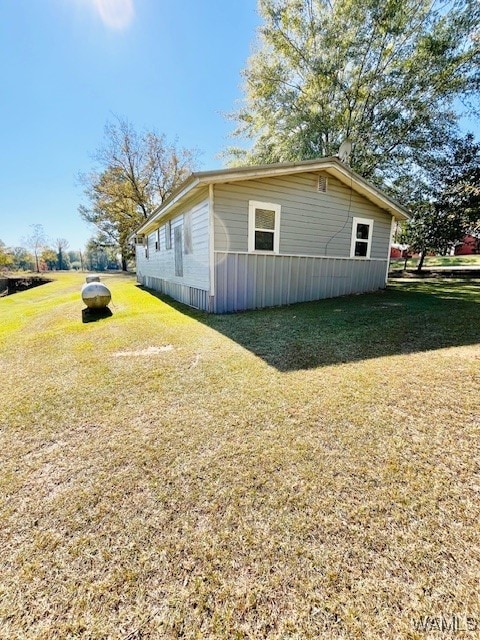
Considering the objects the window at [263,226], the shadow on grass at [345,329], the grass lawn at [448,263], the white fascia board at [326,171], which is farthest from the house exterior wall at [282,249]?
the grass lawn at [448,263]

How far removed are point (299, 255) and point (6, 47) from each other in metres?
11.2

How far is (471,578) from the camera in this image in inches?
50.3

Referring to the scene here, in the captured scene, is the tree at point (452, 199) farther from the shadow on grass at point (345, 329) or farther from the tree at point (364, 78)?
the shadow on grass at point (345, 329)

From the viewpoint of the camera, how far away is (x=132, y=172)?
27234 mm

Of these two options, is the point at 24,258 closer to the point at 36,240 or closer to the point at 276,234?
the point at 36,240

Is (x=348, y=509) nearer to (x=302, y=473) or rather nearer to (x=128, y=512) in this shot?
(x=302, y=473)

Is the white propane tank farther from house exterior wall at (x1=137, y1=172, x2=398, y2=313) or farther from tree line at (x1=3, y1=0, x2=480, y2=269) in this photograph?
tree line at (x1=3, y1=0, x2=480, y2=269)

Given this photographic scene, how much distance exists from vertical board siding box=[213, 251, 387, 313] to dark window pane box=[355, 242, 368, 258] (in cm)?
25

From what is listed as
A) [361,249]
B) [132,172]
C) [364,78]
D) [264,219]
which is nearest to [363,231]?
[361,249]

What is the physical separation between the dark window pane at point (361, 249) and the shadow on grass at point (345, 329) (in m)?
2.48

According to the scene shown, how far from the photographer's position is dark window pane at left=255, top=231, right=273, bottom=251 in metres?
7.25

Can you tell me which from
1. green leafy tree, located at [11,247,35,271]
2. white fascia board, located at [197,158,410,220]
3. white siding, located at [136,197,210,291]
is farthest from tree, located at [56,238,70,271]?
white fascia board, located at [197,158,410,220]

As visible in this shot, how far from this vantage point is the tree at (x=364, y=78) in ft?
40.4

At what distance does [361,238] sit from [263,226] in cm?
399
